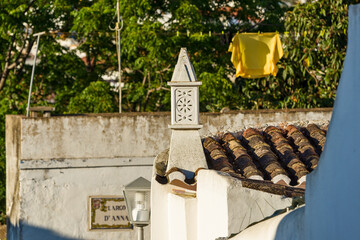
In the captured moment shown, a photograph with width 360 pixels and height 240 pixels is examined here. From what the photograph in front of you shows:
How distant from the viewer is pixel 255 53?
666 inches

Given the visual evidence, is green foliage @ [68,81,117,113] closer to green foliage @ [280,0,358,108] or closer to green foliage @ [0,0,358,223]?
green foliage @ [0,0,358,223]

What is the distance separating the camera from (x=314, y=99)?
739 inches

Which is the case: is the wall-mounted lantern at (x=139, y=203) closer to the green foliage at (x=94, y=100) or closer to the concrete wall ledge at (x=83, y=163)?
the concrete wall ledge at (x=83, y=163)

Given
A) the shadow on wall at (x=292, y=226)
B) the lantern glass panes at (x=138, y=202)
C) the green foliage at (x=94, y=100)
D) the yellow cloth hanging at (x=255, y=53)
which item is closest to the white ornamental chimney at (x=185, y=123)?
the lantern glass panes at (x=138, y=202)

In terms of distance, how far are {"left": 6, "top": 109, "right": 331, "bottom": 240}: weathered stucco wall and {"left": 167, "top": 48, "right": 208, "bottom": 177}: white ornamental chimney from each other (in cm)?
415

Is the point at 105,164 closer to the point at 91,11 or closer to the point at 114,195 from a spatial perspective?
the point at 114,195

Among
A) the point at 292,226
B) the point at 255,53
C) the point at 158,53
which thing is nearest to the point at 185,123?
the point at 292,226

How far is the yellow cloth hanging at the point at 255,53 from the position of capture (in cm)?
1678

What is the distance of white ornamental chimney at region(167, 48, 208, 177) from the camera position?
10555 mm

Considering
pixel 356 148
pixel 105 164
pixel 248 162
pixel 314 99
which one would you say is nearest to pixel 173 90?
pixel 248 162

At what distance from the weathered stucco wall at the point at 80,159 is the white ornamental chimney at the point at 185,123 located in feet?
13.6

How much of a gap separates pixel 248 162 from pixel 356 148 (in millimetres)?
6017

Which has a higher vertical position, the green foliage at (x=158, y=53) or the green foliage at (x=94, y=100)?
the green foliage at (x=158, y=53)

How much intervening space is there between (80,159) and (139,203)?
180 inches
